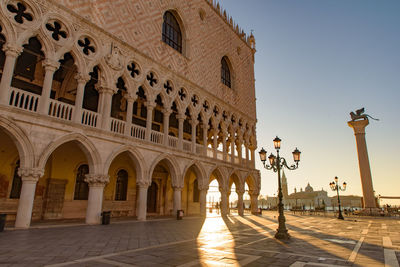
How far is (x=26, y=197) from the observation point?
29.4 feet

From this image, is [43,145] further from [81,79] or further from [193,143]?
[193,143]

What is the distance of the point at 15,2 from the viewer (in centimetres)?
969

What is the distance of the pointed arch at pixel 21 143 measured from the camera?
873cm

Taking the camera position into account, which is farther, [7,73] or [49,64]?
[49,64]

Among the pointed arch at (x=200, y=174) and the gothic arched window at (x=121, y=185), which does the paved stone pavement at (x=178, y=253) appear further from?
the pointed arch at (x=200, y=174)

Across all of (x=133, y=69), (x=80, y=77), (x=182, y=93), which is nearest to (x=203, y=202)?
(x=182, y=93)

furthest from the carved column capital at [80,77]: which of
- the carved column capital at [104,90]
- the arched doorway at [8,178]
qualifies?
the arched doorway at [8,178]

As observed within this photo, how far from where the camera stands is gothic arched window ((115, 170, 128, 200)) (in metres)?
15.9

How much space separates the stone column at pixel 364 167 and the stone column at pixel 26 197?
25482mm

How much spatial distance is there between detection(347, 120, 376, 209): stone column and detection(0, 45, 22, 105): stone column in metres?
26.7

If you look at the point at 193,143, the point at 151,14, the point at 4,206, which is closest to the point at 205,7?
the point at 151,14

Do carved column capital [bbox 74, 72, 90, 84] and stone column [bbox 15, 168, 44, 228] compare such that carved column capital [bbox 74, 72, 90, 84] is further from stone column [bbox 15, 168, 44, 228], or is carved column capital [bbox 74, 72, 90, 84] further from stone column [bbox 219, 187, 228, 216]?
stone column [bbox 219, 187, 228, 216]

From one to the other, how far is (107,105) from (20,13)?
487cm

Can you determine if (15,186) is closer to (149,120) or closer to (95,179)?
(95,179)
